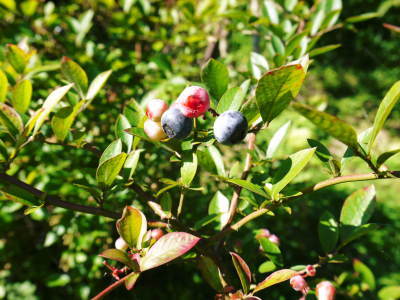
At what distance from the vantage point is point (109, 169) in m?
0.58

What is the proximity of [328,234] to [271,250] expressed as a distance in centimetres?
13

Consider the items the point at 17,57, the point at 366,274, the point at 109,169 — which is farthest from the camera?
the point at 366,274

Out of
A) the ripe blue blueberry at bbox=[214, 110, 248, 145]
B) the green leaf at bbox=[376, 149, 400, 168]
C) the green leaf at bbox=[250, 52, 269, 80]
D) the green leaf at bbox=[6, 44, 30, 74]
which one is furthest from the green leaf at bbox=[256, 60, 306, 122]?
the green leaf at bbox=[6, 44, 30, 74]

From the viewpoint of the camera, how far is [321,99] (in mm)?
1823

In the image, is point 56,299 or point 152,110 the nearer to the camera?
point 152,110

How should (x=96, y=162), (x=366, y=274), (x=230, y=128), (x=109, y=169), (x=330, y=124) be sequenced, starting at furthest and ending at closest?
(x=96, y=162)
(x=366, y=274)
(x=109, y=169)
(x=230, y=128)
(x=330, y=124)

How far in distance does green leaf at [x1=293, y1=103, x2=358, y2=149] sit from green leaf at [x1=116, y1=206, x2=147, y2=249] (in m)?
0.31

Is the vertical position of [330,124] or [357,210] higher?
[330,124]

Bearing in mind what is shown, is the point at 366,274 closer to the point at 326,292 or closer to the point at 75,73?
the point at 326,292

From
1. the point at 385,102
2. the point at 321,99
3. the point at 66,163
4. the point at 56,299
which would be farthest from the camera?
the point at 321,99

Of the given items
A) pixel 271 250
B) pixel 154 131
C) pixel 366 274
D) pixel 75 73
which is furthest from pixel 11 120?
pixel 366 274

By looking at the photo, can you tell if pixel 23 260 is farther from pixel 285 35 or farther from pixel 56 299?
pixel 285 35

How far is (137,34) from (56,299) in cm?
132

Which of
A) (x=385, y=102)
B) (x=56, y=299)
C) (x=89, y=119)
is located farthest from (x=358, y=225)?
(x=56, y=299)
